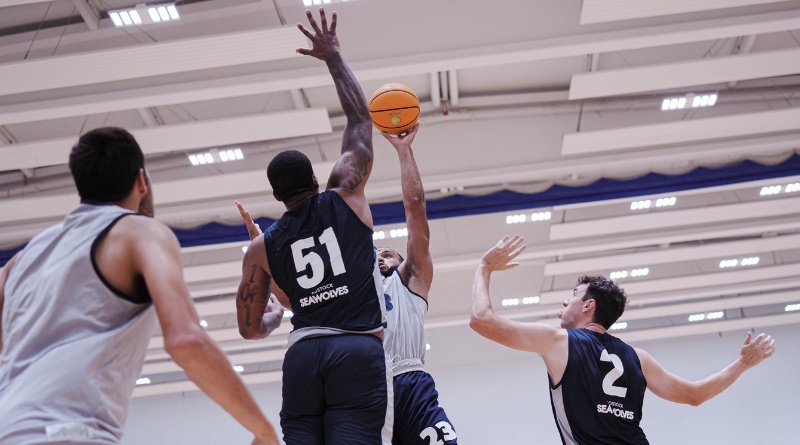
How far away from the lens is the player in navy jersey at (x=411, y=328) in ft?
13.9

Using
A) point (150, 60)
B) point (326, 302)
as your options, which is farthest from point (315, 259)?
point (150, 60)

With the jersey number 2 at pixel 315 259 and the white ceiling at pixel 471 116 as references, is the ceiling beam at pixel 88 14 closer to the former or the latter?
the white ceiling at pixel 471 116

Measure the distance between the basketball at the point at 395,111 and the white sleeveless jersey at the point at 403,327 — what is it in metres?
1.07

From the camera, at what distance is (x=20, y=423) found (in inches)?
83.4

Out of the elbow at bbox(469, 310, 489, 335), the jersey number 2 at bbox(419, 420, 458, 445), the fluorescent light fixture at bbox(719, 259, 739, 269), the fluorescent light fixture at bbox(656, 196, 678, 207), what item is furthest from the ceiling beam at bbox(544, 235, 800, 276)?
the jersey number 2 at bbox(419, 420, 458, 445)

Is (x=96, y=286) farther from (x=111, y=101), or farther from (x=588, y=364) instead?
(x=111, y=101)

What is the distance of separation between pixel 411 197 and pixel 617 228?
1137 centimetres

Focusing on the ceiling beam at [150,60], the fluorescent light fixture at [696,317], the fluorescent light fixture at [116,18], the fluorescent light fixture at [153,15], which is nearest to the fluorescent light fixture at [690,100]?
the ceiling beam at [150,60]

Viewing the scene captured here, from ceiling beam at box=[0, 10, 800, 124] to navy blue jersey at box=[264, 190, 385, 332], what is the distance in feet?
21.9

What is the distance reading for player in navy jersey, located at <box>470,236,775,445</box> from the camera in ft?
14.7

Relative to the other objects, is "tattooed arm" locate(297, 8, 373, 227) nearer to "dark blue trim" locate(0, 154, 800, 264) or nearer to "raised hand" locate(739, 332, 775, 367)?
"raised hand" locate(739, 332, 775, 367)

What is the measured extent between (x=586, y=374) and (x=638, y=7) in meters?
6.04

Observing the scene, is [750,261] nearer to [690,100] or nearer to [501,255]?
[690,100]

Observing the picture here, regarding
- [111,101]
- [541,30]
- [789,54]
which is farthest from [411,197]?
[789,54]
